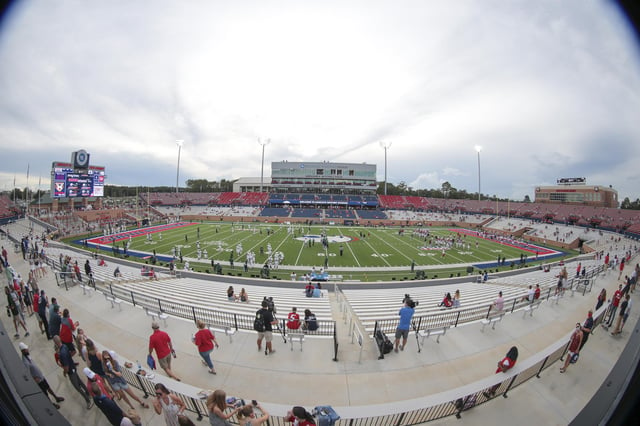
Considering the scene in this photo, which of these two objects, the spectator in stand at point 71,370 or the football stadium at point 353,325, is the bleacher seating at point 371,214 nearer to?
the football stadium at point 353,325

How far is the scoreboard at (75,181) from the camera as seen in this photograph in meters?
33.8

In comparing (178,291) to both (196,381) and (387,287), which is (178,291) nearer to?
(196,381)

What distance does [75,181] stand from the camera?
3584 cm

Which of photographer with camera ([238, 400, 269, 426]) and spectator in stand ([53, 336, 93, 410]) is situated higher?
photographer with camera ([238, 400, 269, 426])

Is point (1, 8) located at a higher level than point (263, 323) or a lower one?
higher

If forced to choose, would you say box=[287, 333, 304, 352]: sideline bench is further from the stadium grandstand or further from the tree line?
the tree line

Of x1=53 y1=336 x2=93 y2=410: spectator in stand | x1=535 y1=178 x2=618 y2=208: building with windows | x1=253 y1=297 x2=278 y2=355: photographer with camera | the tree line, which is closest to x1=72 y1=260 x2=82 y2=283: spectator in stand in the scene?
x1=53 y1=336 x2=93 y2=410: spectator in stand

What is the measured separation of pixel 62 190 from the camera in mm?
34438

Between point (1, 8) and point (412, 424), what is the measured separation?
8.14 m

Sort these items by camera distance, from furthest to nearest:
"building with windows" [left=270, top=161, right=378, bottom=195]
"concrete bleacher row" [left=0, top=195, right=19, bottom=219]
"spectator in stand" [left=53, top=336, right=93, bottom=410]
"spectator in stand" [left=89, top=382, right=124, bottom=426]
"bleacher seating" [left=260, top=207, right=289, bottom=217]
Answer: "building with windows" [left=270, top=161, right=378, bottom=195]
"bleacher seating" [left=260, top=207, right=289, bottom=217]
"concrete bleacher row" [left=0, top=195, right=19, bottom=219]
"spectator in stand" [left=53, top=336, right=93, bottom=410]
"spectator in stand" [left=89, top=382, right=124, bottom=426]

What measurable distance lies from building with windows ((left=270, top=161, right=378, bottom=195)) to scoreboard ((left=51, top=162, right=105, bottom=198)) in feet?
164

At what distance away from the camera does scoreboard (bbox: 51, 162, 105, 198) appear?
3384 cm

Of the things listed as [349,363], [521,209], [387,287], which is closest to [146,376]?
[349,363]

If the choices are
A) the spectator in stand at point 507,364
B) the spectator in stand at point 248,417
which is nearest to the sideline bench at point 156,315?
the spectator in stand at point 248,417
